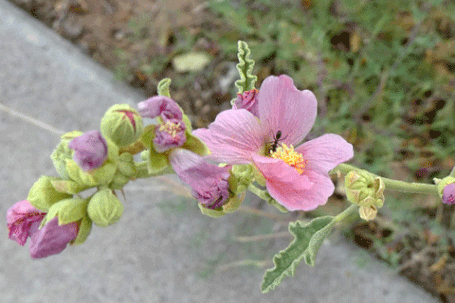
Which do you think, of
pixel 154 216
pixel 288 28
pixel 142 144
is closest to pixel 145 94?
pixel 154 216

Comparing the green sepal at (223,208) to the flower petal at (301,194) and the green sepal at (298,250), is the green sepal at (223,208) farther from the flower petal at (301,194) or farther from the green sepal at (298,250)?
the green sepal at (298,250)

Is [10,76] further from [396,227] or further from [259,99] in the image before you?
[396,227]

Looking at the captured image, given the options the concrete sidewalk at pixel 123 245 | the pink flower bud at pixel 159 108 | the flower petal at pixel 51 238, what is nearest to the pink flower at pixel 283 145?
the pink flower bud at pixel 159 108

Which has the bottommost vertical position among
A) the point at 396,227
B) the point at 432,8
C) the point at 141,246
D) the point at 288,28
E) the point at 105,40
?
the point at 141,246

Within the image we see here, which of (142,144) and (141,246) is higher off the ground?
(142,144)

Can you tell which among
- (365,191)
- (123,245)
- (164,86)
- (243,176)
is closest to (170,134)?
(164,86)
